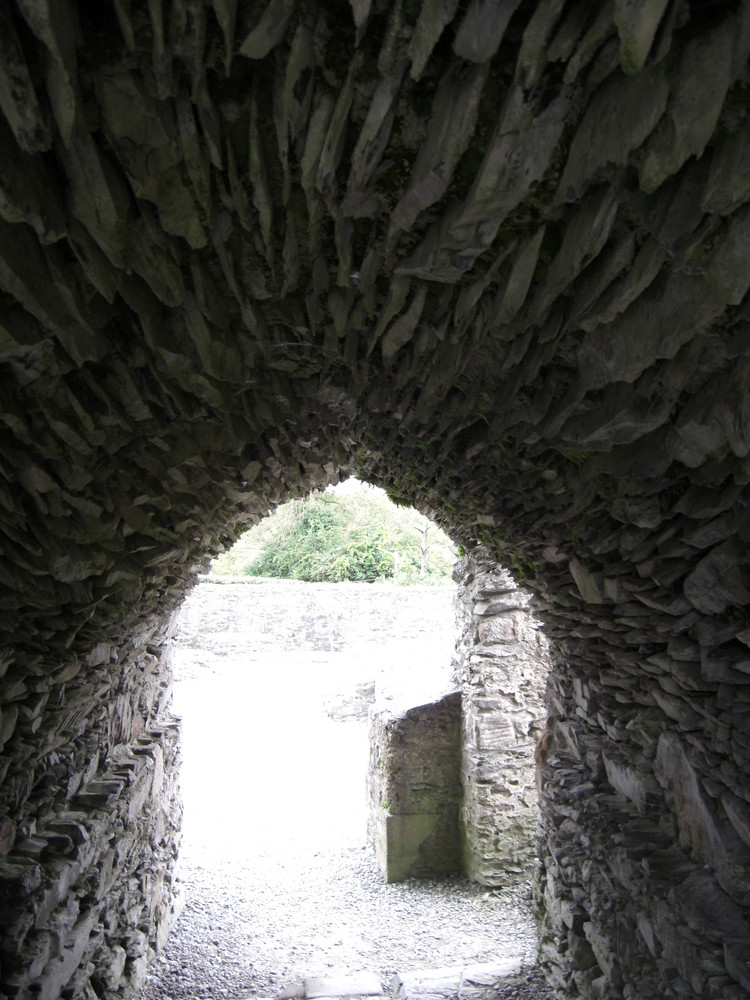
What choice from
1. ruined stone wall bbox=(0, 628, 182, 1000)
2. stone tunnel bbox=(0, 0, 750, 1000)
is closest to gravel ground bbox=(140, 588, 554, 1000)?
ruined stone wall bbox=(0, 628, 182, 1000)

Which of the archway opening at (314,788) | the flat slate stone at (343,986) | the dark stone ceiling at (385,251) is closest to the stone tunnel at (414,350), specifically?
the dark stone ceiling at (385,251)

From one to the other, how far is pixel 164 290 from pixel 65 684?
2315 millimetres

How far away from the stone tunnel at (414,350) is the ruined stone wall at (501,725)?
2986 millimetres

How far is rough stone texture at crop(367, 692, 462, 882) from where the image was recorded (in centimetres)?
740

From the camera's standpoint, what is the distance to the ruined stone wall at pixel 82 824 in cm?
276

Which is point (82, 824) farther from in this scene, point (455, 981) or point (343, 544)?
point (343, 544)

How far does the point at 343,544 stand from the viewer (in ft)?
68.3

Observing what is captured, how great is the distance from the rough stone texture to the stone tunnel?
353cm

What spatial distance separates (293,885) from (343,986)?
2429 mm

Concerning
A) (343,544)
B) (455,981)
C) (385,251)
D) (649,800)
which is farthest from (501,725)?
(343,544)

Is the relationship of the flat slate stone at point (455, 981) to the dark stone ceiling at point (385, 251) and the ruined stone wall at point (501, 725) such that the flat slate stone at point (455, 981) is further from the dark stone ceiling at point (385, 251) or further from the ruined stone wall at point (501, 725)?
the dark stone ceiling at point (385, 251)

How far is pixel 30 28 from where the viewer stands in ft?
3.49

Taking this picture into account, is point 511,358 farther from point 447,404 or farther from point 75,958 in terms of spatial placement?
point 75,958

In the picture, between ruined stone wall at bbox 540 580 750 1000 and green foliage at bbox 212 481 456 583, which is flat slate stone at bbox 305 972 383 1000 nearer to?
ruined stone wall at bbox 540 580 750 1000
